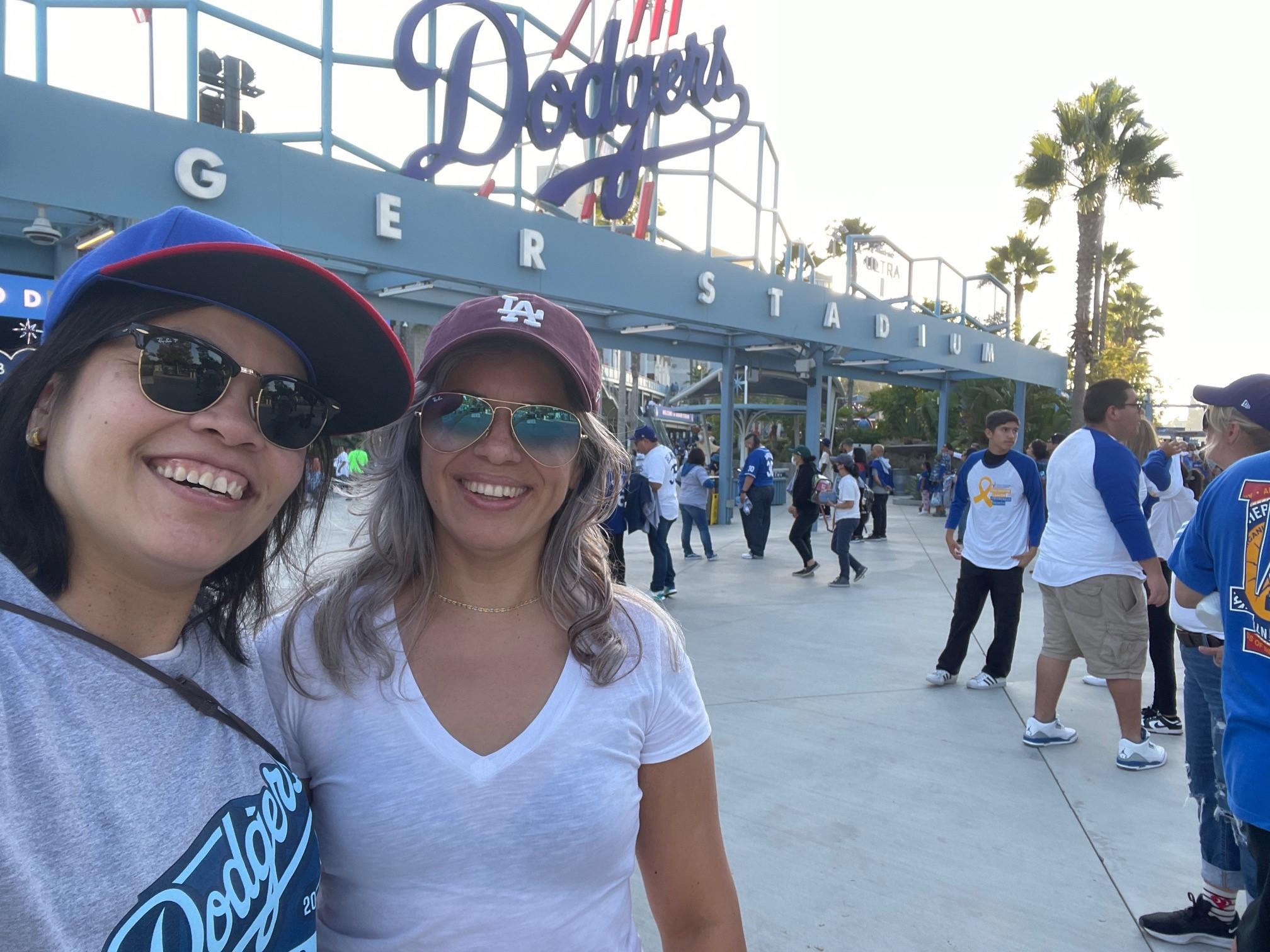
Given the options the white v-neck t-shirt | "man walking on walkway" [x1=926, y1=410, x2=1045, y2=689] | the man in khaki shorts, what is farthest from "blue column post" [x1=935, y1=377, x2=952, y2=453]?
the white v-neck t-shirt

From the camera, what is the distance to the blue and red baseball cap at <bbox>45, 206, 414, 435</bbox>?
94cm

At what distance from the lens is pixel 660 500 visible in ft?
29.3

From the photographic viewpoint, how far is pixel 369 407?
127 cm

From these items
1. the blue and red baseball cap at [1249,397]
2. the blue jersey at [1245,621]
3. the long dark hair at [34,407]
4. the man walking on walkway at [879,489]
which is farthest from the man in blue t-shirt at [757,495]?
the long dark hair at [34,407]

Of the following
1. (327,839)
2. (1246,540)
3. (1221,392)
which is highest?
(1221,392)

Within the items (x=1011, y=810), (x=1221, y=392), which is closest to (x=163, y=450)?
(x=1221, y=392)

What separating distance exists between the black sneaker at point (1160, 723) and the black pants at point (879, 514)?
8.82 m

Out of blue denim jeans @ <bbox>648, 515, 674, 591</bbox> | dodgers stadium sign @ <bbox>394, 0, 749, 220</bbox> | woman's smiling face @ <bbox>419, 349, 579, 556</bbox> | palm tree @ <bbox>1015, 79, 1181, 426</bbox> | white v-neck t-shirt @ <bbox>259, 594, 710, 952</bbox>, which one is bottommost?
blue denim jeans @ <bbox>648, 515, 674, 591</bbox>

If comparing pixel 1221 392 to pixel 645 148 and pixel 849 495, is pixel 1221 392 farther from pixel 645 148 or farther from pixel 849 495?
pixel 645 148

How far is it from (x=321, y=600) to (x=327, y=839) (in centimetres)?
39

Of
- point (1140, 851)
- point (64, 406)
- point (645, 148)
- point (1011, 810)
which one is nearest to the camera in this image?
point (64, 406)

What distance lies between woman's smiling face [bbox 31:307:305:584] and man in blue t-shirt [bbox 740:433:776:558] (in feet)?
31.6

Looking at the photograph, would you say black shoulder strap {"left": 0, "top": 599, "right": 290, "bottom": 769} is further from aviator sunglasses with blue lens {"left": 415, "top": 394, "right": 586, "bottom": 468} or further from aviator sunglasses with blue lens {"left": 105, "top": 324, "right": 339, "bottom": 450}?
aviator sunglasses with blue lens {"left": 415, "top": 394, "right": 586, "bottom": 468}

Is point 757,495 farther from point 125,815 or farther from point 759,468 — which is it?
point 125,815
